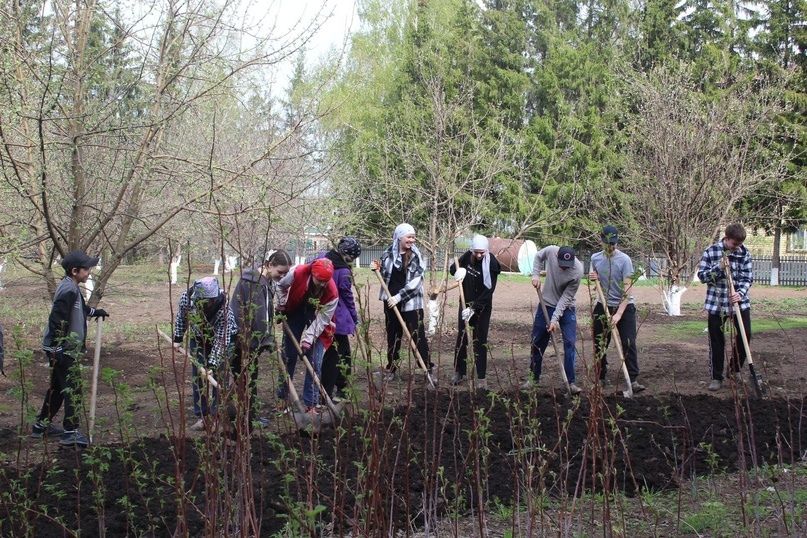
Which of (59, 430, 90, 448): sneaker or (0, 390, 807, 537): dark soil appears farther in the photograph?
(59, 430, 90, 448): sneaker

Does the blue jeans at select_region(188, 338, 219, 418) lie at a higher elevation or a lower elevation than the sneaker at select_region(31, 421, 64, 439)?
higher

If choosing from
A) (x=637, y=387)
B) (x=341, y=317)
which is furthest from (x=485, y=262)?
(x=341, y=317)

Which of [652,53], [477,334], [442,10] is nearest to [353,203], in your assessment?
[477,334]

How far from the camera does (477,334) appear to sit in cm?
923

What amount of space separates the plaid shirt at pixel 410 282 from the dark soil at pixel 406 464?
1262mm

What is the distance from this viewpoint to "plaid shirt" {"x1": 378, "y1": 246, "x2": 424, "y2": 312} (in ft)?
29.1

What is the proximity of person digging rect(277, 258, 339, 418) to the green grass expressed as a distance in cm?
816

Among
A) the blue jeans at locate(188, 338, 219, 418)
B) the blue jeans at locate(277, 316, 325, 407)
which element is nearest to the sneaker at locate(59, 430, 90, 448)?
the blue jeans at locate(188, 338, 219, 418)

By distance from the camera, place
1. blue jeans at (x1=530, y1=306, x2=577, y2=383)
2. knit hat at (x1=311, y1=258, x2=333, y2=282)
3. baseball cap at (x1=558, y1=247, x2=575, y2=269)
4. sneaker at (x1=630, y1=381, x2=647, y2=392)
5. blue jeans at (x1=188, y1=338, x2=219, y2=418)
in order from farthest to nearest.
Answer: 1. sneaker at (x1=630, y1=381, x2=647, y2=392)
2. blue jeans at (x1=530, y1=306, x2=577, y2=383)
3. baseball cap at (x1=558, y1=247, x2=575, y2=269)
4. knit hat at (x1=311, y1=258, x2=333, y2=282)
5. blue jeans at (x1=188, y1=338, x2=219, y2=418)

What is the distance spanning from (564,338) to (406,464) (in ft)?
17.4

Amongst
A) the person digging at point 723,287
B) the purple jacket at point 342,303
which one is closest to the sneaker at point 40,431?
the purple jacket at point 342,303

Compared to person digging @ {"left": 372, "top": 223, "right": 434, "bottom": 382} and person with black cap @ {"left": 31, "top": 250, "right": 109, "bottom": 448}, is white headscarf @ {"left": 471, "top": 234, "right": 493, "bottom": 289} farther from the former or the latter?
person with black cap @ {"left": 31, "top": 250, "right": 109, "bottom": 448}

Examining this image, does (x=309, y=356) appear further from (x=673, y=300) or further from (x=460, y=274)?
(x=673, y=300)

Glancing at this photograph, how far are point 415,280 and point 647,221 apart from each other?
10.4 m
